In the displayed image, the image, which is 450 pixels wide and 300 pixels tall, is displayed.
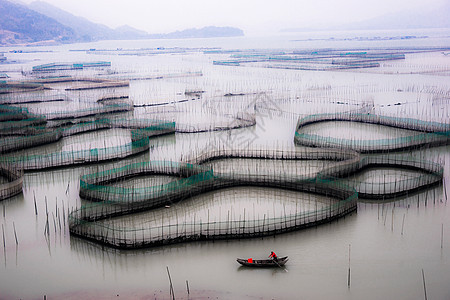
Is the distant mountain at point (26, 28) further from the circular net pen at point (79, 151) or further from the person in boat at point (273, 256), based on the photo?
the person in boat at point (273, 256)

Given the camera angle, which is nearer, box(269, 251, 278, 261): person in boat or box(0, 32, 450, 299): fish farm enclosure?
box(0, 32, 450, 299): fish farm enclosure

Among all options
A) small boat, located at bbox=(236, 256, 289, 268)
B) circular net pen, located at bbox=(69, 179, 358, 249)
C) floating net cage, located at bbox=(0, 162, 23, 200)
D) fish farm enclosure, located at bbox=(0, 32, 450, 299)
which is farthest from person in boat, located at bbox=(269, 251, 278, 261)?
floating net cage, located at bbox=(0, 162, 23, 200)

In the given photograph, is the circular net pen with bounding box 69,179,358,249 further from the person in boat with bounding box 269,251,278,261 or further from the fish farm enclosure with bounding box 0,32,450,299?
the person in boat with bounding box 269,251,278,261

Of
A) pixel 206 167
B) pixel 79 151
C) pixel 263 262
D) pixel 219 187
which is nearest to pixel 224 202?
pixel 219 187

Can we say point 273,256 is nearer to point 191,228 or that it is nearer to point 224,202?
A: point 191,228

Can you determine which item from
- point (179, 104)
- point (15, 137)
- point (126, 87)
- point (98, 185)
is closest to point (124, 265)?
point (98, 185)

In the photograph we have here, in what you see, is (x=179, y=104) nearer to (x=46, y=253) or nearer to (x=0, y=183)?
(x=0, y=183)

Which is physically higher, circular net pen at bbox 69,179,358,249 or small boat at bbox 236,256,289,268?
circular net pen at bbox 69,179,358,249

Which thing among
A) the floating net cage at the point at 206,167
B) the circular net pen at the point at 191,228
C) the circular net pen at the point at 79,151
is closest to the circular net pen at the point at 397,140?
the floating net cage at the point at 206,167
